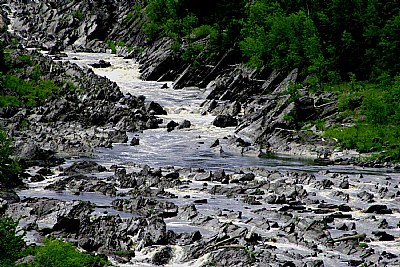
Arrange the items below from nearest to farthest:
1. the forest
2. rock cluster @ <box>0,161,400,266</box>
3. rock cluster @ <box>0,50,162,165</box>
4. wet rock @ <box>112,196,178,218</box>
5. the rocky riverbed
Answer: rock cluster @ <box>0,161,400,266</box>
the rocky riverbed
wet rock @ <box>112,196,178,218</box>
rock cluster @ <box>0,50,162,165</box>
the forest

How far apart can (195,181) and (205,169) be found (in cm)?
411

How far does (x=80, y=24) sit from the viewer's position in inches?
5089

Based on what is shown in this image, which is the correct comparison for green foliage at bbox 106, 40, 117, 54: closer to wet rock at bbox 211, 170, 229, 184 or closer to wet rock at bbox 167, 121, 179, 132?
wet rock at bbox 167, 121, 179, 132

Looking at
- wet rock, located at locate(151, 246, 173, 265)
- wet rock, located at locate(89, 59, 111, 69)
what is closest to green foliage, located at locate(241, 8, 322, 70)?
wet rock, located at locate(89, 59, 111, 69)

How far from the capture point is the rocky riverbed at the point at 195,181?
25.3m

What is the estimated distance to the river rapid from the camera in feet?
92.0

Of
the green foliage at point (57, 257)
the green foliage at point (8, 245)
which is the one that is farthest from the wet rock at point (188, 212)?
the green foliage at point (8, 245)

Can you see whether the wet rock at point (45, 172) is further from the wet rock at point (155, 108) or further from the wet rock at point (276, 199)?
the wet rock at point (155, 108)

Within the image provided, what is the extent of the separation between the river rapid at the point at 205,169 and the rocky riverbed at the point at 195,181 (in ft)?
0.33

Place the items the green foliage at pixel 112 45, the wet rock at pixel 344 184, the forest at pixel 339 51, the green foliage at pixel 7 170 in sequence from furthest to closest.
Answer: the green foliage at pixel 112 45
the forest at pixel 339 51
the wet rock at pixel 344 184
the green foliage at pixel 7 170

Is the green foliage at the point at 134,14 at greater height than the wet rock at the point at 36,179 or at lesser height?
greater

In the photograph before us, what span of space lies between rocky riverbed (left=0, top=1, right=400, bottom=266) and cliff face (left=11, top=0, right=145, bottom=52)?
38394 millimetres

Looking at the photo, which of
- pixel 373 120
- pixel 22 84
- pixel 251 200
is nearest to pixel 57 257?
pixel 251 200

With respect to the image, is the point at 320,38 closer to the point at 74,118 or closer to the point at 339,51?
the point at 339,51
